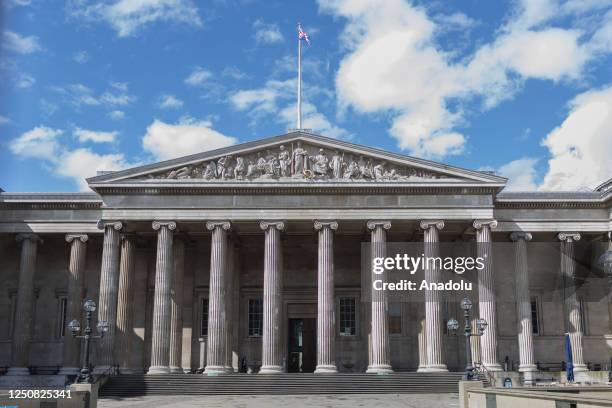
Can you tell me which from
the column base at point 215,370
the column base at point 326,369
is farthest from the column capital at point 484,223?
the column base at point 215,370

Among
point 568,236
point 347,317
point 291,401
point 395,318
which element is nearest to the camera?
point 291,401

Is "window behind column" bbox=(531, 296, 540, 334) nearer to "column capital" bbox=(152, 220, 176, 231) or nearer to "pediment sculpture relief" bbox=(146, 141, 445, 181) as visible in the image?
"pediment sculpture relief" bbox=(146, 141, 445, 181)

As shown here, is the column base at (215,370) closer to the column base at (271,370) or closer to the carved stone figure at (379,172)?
the column base at (271,370)

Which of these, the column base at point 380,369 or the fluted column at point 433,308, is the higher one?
the fluted column at point 433,308

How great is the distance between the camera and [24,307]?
145 ft

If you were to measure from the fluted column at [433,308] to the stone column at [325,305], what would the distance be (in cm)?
534

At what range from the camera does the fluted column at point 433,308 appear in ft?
131

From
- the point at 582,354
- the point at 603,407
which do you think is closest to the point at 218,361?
the point at 582,354

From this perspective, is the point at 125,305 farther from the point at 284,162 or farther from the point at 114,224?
the point at 284,162

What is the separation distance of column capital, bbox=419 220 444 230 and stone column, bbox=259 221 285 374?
8.14 meters

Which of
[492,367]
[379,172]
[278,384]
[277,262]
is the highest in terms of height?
[379,172]

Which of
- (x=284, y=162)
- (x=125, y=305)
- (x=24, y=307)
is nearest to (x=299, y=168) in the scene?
(x=284, y=162)

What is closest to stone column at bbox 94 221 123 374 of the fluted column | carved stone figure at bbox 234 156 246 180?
carved stone figure at bbox 234 156 246 180

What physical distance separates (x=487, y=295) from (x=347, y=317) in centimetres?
1053
